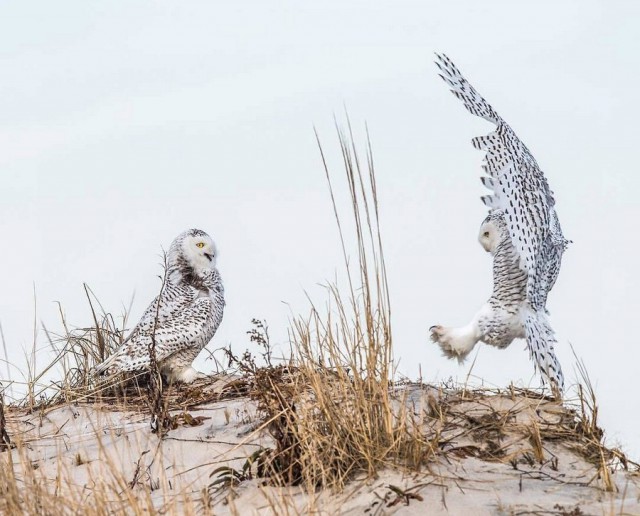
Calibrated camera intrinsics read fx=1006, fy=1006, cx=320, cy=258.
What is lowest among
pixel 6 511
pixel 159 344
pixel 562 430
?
pixel 562 430

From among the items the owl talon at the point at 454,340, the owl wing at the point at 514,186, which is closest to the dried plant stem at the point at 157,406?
the owl talon at the point at 454,340

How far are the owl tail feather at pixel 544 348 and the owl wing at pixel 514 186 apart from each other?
186 millimetres

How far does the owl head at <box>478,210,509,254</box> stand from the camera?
7066 mm

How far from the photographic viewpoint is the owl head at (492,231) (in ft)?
23.2

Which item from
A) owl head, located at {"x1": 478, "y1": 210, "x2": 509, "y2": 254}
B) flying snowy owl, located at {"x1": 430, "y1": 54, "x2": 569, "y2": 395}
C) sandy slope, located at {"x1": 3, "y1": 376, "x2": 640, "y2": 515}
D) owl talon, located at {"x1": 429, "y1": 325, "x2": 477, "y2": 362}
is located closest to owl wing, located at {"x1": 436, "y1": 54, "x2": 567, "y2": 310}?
flying snowy owl, located at {"x1": 430, "y1": 54, "x2": 569, "y2": 395}

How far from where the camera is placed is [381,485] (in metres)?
4.36

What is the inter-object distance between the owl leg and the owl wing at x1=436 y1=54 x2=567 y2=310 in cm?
45

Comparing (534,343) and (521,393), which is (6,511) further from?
(534,343)

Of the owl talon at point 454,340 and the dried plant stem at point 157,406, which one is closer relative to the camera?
the dried plant stem at point 157,406

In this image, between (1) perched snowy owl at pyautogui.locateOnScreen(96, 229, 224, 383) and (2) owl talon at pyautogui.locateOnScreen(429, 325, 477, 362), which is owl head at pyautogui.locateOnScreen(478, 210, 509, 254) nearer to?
(2) owl talon at pyautogui.locateOnScreen(429, 325, 477, 362)

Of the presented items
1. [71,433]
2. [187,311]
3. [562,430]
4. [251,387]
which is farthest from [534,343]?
[71,433]

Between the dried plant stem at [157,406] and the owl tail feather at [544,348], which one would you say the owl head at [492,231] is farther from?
the dried plant stem at [157,406]

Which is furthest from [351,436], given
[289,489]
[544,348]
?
[544,348]

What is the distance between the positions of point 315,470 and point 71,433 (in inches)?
93.0
